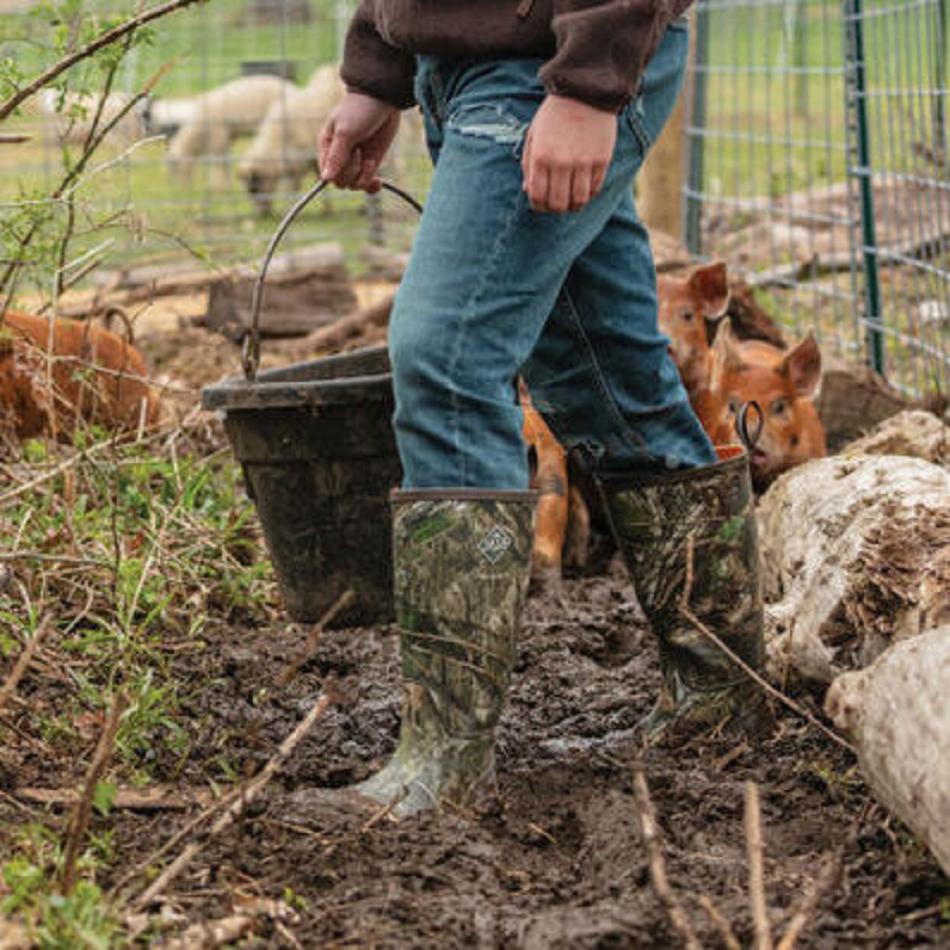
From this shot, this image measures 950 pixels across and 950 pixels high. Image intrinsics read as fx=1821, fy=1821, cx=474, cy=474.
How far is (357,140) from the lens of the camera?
3266 millimetres

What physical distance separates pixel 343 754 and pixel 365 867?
0.64 m

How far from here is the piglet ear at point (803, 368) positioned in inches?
201

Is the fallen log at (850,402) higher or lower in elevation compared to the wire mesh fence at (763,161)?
lower

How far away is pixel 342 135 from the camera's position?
3.25 metres

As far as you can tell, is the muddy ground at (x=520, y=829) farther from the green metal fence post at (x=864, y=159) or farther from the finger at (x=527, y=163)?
the green metal fence post at (x=864, y=159)

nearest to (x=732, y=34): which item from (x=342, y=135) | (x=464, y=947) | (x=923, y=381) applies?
(x=923, y=381)

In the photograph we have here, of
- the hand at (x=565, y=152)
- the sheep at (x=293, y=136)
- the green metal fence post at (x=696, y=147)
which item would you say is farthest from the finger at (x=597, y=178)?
the sheep at (x=293, y=136)

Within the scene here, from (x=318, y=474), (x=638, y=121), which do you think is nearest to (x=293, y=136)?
(x=318, y=474)

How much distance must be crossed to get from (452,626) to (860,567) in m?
0.91

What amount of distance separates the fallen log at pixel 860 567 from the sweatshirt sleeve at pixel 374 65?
1.19 metres

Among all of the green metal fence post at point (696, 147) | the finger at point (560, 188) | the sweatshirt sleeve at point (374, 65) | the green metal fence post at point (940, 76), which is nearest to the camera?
the finger at point (560, 188)

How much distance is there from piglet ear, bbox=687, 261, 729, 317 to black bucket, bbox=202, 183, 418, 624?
174cm

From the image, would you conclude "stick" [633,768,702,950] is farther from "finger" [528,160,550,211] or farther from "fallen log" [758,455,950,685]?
"fallen log" [758,455,950,685]

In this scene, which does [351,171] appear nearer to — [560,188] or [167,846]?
[560,188]
